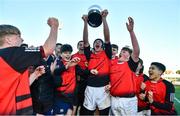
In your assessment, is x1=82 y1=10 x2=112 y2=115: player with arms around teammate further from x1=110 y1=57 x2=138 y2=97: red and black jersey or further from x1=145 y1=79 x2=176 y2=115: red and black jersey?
x1=145 y1=79 x2=176 y2=115: red and black jersey

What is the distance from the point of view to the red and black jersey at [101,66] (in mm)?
7305

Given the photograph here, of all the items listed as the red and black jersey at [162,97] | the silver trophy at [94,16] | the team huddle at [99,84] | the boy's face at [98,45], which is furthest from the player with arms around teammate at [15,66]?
the boy's face at [98,45]

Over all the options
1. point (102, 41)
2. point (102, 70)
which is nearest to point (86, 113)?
point (102, 70)

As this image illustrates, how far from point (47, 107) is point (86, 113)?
1294 mm

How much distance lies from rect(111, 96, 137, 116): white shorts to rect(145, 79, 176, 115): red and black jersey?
0.47 meters

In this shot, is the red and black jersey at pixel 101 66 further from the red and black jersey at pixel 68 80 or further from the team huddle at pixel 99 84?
the red and black jersey at pixel 68 80

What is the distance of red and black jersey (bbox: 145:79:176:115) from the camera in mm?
6238

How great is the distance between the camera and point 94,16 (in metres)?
6.31

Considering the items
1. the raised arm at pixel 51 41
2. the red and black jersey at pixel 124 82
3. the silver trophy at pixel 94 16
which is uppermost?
the silver trophy at pixel 94 16

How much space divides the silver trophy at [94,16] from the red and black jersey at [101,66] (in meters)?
1.05

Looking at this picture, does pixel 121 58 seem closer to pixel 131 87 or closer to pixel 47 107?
pixel 131 87

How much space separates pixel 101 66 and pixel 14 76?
13.2 ft

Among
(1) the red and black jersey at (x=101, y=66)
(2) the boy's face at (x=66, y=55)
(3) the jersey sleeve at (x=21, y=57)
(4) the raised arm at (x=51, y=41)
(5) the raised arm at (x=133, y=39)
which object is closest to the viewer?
(3) the jersey sleeve at (x=21, y=57)

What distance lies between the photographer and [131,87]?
22.6ft
